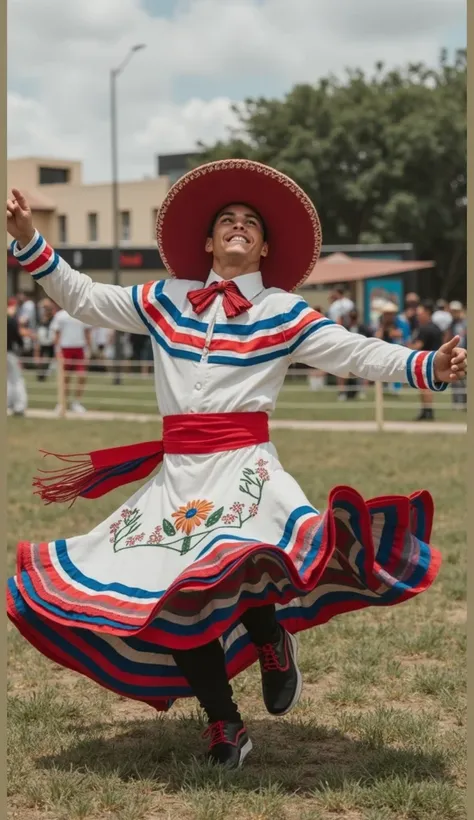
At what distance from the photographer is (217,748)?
14.0 ft

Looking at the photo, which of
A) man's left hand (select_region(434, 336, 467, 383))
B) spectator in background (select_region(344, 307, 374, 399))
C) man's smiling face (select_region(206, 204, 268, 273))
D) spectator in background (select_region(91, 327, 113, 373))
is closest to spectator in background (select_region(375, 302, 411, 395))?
spectator in background (select_region(344, 307, 374, 399))

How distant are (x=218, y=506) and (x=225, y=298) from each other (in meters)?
0.78

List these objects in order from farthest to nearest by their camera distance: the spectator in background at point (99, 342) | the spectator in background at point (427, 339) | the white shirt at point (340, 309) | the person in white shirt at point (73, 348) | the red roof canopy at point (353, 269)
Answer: the spectator in background at point (99, 342)
the red roof canopy at point (353, 269)
the white shirt at point (340, 309)
the person in white shirt at point (73, 348)
the spectator in background at point (427, 339)

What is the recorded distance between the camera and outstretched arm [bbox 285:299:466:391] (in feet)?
13.6

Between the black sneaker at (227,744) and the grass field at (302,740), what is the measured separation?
0.07 m

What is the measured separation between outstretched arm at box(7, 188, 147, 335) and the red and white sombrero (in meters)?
0.29

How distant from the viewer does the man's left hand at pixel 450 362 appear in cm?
410

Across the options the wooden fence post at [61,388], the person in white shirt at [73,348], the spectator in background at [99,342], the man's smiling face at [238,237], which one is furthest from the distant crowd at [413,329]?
the man's smiling face at [238,237]

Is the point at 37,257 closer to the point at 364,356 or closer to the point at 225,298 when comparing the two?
the point at 225,298

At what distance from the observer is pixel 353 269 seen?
2862cm

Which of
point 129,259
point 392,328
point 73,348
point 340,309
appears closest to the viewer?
point 73,348

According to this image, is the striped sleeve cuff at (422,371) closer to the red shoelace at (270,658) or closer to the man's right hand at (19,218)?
the red shoelace at (270,658)

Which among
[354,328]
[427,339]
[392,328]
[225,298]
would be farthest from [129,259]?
[225,298]

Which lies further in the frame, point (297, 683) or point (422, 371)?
point (297, 683)
